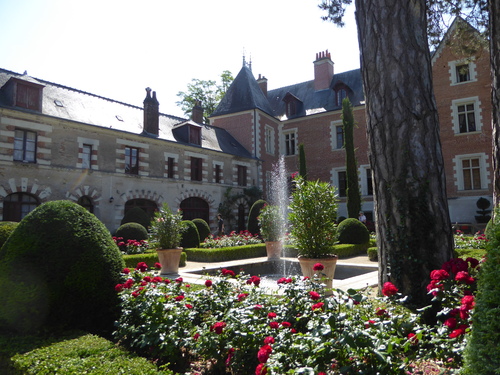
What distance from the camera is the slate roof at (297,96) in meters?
25.0

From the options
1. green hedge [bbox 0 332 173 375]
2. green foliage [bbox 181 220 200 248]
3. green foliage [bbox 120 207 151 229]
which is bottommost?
green hedge [bbox 0 332 173 375]

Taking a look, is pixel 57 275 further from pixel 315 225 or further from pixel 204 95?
pixel 204 95

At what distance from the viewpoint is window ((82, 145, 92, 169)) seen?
15547 millimetres

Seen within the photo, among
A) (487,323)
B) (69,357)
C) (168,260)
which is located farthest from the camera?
(168,260)

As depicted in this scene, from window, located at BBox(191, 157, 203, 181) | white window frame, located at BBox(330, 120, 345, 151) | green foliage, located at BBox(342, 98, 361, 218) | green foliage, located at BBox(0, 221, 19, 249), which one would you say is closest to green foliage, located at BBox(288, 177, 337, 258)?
green foliage, located at BBox(0, 221, 19, 249)

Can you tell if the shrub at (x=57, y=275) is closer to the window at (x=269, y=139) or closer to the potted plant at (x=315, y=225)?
the potted plant at (x=315, y=225)

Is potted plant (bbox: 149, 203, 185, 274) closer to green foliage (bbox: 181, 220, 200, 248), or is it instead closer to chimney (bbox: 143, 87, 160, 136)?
green foliage (bbox: 181, 220, 200, 248)

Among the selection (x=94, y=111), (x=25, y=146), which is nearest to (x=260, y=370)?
(x=25, y=146)

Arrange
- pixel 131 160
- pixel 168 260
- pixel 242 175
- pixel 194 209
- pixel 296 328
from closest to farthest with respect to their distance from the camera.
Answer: pixel 296 328 → pixel 168 260 → pixel 131 160 → pixel 194 209 → pixel 242 175

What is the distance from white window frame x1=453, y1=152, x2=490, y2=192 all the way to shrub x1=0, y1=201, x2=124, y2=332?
2047cm

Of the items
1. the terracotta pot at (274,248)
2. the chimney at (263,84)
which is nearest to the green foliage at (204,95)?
the chimney at (263,84)

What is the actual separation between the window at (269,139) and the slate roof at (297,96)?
4.02 feet

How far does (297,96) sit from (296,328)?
2678cm

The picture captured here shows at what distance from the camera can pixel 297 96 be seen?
28312 mm
